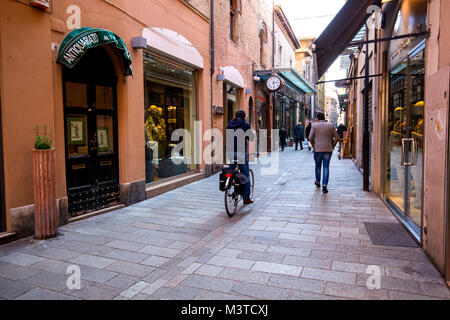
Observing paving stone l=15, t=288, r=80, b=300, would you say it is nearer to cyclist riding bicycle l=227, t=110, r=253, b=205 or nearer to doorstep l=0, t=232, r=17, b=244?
doorstep l=0, t=232, r=17, b=244

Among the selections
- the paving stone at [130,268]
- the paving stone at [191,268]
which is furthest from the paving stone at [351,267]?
the paving stone at [130,268]

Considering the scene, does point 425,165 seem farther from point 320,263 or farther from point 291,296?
point 291,296

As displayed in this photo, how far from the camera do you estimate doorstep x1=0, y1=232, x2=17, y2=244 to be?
4.70 metres

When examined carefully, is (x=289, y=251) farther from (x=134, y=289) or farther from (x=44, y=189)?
(x=44, y=189)

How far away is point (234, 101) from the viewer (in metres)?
15.0

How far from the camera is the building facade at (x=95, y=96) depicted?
16.0ft

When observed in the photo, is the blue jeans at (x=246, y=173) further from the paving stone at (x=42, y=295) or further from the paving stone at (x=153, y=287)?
the paving stone at (x=42, y=295)

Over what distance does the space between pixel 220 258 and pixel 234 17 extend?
12.3 metres

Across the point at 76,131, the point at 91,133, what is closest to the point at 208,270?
the point at 76,131

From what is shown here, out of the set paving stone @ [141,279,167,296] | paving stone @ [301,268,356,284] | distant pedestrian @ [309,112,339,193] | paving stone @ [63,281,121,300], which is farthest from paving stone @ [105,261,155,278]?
distant pedestrian @ [309,112,339,193]

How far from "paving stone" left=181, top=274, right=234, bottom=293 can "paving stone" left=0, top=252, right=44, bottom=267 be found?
1915mm

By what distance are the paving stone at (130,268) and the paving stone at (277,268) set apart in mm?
1189

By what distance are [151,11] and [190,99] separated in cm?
330

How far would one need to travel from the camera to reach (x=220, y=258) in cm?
427
